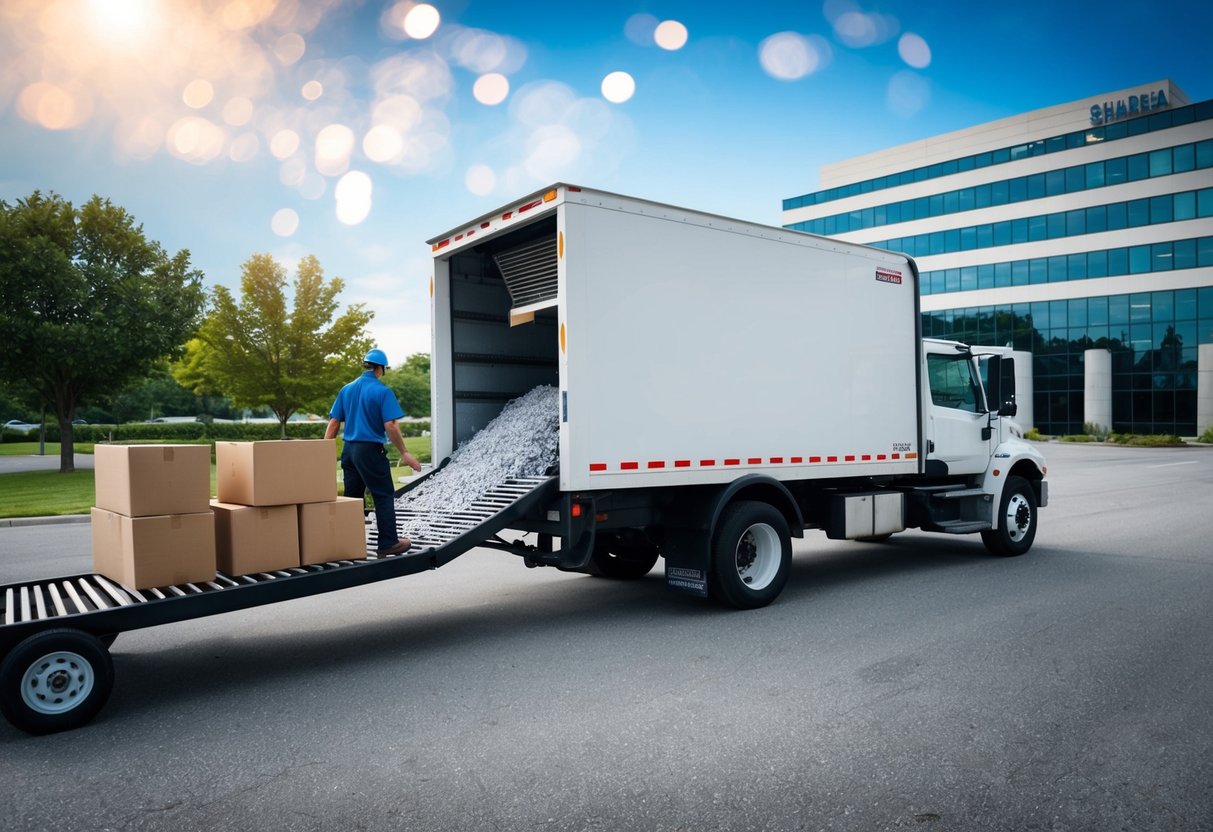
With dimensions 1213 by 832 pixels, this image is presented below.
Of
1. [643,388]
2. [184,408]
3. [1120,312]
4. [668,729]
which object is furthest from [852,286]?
[184,408]

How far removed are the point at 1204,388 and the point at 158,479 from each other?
50.7 m

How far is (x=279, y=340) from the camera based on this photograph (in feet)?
89.1

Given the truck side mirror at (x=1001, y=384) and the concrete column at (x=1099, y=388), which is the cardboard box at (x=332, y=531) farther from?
the concrete column at (x=1099, y=388)

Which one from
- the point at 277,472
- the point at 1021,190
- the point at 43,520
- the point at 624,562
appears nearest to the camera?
the point at 277,472

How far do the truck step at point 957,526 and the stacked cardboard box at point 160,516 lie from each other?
23.4 feet

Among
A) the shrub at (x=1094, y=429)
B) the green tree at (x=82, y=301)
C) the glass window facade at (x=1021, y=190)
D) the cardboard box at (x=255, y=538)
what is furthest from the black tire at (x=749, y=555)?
the shrub at (x=1094, y=429)

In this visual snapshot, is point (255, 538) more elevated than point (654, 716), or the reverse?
point (255, 538)

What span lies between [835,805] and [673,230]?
4.58 m

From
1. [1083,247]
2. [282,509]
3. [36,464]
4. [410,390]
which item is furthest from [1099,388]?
[410,390]

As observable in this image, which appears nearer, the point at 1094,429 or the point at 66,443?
the point at 66,443

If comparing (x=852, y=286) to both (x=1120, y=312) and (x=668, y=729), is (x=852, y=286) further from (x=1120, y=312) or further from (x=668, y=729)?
(x=1120, y=312)

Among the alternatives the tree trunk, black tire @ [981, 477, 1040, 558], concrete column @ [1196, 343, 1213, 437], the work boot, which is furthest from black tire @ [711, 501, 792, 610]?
concrete column @ [1196, 343, 1213, 437]

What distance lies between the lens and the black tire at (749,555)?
22.5ft

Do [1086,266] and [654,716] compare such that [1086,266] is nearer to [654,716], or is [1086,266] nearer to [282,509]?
[654,716]
